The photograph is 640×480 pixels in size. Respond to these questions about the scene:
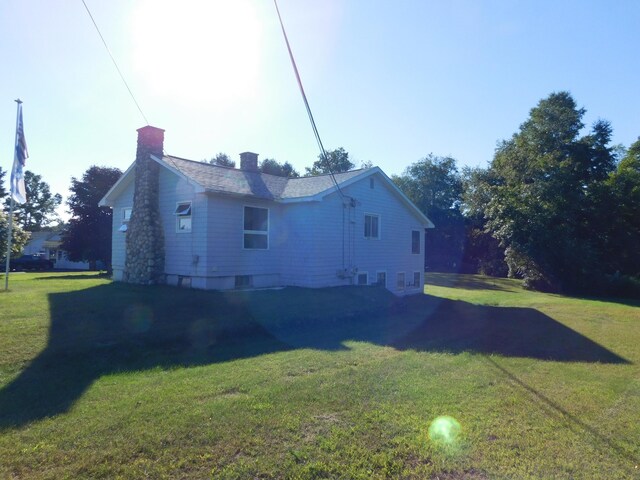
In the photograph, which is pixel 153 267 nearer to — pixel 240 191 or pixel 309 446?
pixel 240 191

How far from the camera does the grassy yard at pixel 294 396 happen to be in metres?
3.74

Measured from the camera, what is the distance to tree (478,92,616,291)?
75.9 ft

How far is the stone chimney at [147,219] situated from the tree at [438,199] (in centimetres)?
3191

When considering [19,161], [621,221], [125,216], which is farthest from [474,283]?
[19,161]

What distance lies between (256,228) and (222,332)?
6005 millimetres

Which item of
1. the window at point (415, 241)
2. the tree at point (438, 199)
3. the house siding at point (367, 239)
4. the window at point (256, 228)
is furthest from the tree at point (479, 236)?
the window at point (256, 228)

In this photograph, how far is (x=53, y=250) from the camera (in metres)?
48.1

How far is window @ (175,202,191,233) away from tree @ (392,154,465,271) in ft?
105

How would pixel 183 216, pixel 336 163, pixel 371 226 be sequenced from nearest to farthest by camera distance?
pixel 183 216
pixel 371 226
pixel 336 163

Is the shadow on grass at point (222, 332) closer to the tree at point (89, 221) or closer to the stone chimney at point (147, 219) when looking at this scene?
the stone chimney at point (147, 219)

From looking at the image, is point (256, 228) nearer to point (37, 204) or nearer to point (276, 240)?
point (276, 240)

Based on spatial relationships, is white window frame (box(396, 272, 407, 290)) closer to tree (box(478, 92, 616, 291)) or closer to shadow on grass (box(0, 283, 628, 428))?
shadow on grass (box(0, 283, 628, 428))

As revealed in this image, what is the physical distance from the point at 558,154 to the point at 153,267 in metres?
21.8

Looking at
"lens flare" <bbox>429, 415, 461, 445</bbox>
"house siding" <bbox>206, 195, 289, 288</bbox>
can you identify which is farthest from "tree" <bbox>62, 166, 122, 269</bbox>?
"lens flare" <bbox>429, 415, 461, 445</bbox>
